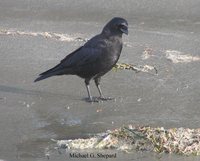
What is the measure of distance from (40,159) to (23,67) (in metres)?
2.94

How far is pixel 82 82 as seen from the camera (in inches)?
305

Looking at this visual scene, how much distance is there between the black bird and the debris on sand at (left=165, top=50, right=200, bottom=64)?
3.77 feet

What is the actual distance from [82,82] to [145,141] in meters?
2.34

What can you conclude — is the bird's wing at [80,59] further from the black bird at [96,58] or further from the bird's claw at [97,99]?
the bird's claw at [97,99]

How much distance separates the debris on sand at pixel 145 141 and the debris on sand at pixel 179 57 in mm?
2657

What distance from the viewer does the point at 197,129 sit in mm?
5828

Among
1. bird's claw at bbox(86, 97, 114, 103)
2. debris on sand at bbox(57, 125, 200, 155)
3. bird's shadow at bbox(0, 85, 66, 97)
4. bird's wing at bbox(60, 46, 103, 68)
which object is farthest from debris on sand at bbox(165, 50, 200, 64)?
debris on sand at bbox(57, 125, 200, 155)

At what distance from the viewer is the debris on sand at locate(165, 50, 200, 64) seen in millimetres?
8281

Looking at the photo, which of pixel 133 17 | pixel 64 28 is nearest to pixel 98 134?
pixel 64 28

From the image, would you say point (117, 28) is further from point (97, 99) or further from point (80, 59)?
point (97, 99)

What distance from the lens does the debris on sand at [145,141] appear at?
5422 millimetres

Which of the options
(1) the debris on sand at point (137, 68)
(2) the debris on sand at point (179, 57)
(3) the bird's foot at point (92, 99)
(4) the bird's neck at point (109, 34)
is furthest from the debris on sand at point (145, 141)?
(2) the debris on sand at point (179, 57)

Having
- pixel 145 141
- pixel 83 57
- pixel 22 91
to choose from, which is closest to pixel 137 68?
pixel 83 57

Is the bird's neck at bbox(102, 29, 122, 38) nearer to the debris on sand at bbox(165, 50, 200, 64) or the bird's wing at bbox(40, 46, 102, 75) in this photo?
the bird's wing at bbox(40, 46, 102, 75)
